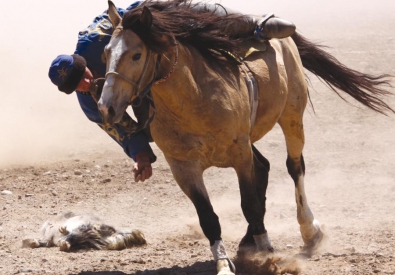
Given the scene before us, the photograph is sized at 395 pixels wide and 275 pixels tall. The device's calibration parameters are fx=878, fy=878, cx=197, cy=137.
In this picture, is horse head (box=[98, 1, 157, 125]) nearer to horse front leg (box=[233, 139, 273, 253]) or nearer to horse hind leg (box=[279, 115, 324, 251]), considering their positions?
horse front leg (box=[233, 139, 273, 253])

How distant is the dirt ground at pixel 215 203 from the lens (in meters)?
5.88

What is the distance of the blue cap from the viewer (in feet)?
16.9

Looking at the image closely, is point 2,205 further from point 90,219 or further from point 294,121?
point 294,121

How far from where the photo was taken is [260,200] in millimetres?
6395

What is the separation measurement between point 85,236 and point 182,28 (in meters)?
1.94

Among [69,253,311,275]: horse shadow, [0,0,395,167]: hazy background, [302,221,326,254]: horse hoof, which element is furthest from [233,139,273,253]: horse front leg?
[0,0,395,167]: hazy background

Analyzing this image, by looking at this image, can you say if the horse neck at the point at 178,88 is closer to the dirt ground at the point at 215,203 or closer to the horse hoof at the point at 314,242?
the dirt ground at the point at 215,203

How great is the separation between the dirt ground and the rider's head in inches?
48.6

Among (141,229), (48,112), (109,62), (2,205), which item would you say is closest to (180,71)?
(109,62)

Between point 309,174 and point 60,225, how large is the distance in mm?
3209

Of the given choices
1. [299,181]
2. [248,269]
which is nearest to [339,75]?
[299,181]

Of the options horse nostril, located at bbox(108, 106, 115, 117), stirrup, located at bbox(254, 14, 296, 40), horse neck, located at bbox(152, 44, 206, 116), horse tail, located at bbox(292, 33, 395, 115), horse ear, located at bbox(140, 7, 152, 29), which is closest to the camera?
horse nostril, located at bbox(108, 106, 115, 117)

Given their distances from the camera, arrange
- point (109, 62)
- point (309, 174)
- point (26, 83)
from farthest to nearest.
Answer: point (26, 83), point (309, 174), point (109, 62)

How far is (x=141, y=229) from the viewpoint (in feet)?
23.7
